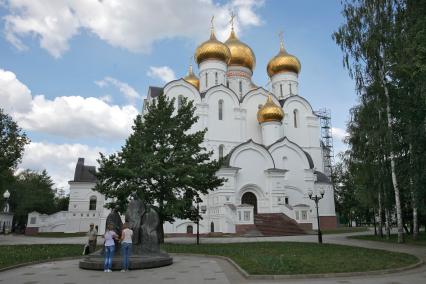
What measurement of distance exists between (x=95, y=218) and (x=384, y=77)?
2960cm

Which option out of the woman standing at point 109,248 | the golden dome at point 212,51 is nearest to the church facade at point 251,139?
the golden dome at point 212,51

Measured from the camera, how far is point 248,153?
3161 cm

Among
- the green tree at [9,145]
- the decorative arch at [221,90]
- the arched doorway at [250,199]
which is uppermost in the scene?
the decorative arch at [221,90]

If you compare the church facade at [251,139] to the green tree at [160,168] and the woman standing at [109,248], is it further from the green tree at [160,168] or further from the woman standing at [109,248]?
the woman standing at [109,248]

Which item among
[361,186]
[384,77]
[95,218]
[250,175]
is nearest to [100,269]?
[384,77]

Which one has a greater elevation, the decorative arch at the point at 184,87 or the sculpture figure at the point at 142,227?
the decorative arch at the point at 184,87

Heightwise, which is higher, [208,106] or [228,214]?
[208,106]

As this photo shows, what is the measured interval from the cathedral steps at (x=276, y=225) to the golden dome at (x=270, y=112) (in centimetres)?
976

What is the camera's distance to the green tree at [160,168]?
60.0ft

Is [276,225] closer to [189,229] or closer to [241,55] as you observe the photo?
[189,229]

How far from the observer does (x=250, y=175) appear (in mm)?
31328

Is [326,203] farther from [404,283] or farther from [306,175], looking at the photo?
[404,283]

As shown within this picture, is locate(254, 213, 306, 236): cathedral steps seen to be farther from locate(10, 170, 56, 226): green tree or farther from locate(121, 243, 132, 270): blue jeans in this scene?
locate(10, 170, 56, 226): green tree

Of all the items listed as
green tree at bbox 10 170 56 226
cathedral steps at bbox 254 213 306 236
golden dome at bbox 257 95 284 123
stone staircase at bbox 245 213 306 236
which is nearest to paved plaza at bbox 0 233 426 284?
stone staircase at bbox 245 213 306 236
